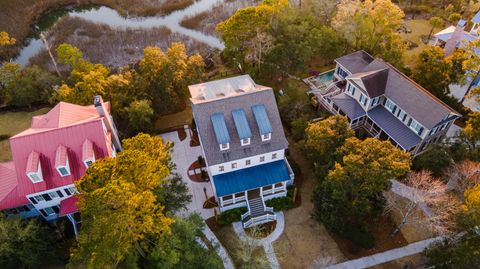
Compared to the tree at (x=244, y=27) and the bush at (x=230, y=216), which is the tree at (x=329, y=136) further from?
the tree at (x=244, y=27)

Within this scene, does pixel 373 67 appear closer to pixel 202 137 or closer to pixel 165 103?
pixel 202 137

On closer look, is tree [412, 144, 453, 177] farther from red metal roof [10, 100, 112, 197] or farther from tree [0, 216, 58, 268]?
tree [0, 216, 58, 268]

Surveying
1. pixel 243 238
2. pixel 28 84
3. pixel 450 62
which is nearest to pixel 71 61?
pixel 28 84

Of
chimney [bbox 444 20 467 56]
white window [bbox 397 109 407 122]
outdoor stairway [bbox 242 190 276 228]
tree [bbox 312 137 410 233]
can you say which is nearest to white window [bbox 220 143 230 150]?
outdoor stairway [bbox 242 190 276 228]

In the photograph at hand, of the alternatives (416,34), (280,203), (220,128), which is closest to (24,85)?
(220,128)

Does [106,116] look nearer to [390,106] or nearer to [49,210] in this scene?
[49,210]

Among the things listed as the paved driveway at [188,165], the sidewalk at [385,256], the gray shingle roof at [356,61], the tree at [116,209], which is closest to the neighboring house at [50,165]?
the paved driveway at [188,165]
